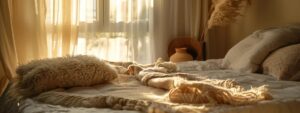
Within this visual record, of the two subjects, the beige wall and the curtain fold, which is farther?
the curtain fold

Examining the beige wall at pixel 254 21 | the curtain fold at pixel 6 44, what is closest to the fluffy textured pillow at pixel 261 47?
the beige wall at pixel 254 21

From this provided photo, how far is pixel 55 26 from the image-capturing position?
9.53 feet

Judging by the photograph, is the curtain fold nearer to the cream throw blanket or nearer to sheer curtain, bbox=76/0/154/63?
sheer curtain, bbox=76/0/154/63

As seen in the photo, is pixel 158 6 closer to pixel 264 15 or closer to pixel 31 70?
pixel 264 15

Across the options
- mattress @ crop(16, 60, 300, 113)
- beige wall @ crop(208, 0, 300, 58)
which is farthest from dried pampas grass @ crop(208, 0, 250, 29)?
mattress @ crop(16, 60, 300, 113)

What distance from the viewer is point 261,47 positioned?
81.9 inches

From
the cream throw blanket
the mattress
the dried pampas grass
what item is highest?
the dried pampas grass

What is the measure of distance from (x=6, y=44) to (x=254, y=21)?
206 centimetres

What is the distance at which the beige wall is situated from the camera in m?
2.56

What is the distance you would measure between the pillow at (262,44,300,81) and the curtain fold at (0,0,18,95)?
1.90 m

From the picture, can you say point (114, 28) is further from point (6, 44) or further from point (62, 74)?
point (62, 74)

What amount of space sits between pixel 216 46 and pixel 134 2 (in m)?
0.93

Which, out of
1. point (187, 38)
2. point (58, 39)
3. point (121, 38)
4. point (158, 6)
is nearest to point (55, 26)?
point (58, 39)

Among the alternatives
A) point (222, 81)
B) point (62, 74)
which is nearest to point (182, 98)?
point (222, 81)
